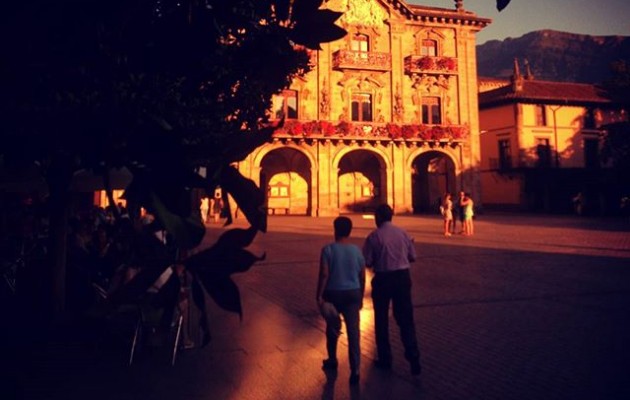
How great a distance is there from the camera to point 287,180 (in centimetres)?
3416

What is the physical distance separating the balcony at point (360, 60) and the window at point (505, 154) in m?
14.5

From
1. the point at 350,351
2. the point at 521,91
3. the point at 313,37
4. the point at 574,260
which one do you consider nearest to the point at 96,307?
the point at 313,37

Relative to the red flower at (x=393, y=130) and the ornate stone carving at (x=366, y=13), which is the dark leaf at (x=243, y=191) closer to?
the red flower at (x=393, y=130)

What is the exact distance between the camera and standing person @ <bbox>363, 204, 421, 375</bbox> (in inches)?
183

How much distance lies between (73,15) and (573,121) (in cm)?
4453

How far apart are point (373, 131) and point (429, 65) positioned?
21.6 feet

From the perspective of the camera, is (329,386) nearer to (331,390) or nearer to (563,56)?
(331,390)

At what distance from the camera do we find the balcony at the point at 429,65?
3117cm

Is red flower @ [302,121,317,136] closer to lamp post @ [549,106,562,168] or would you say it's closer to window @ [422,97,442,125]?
window @ [422,97,442,125]

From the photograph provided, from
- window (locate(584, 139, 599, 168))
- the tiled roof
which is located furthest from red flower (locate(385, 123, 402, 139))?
window (locate(584, 139, 599, 168))

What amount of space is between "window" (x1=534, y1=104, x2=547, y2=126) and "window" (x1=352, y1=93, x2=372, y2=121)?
1639 centimetres

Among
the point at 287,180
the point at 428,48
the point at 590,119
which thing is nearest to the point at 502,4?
the point at 287,180

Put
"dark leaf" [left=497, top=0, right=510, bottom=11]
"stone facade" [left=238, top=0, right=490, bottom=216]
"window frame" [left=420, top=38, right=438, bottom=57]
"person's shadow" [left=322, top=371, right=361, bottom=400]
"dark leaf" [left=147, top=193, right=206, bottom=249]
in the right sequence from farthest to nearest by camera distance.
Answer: "window frame" [left=420, top=38, right=438, bottom=57] < "stone facade" [left=238, top=0, right=490, bottom=216] < "person's shadow" [left=322, top=371, right=361, bottom=400] < "dark leaf" [left=497, top=0, right=510, bottom=11] < "dark leaf" [left=147, top=193, right=206, bottom=249]

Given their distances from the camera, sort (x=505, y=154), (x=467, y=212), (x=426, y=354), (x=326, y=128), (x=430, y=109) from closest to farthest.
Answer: (x=426, y=354) → (x=467, y=212) → (x=326, y=128) → (x=430, y=109) → (x=505, y=154)
